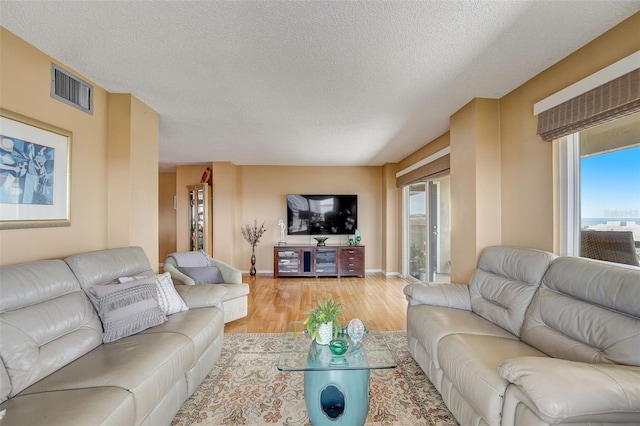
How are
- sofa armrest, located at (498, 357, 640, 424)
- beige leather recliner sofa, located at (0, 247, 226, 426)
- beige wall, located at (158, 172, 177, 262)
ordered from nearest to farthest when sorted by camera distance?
sofa armrest, located at (498, 357, 640, 424) < beige leather recliner sofa, located at (0, 247, 226, 426) < beige wall, located at (158, 172, 177, 262)

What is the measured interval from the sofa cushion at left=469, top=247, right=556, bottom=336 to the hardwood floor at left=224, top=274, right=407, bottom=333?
1.14m

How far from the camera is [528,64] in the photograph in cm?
208

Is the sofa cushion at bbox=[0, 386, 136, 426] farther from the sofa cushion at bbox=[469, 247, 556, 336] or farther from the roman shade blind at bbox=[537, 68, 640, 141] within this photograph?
the roman shade blind at bbox=[537, 68, 640, 141]

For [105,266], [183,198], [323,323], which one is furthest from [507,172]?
[183,198]

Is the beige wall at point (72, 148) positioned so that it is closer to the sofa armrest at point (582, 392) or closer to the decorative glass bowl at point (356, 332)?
the decorative glass bowl at point (356, 332)

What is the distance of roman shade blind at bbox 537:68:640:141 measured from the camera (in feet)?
5.19

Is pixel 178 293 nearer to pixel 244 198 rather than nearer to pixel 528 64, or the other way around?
pixel 528 64

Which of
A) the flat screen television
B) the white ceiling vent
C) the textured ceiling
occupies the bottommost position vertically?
the flat screen television

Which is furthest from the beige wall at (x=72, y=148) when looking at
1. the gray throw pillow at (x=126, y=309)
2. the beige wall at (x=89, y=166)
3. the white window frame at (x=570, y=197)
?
the white window frame at (x=570, y=197)

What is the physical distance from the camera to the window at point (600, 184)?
69.5 inches

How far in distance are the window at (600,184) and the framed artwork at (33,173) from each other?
13.0 feet

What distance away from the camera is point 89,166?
240cm

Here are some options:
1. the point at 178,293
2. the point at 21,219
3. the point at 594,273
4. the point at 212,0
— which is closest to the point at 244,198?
the point at 178,293

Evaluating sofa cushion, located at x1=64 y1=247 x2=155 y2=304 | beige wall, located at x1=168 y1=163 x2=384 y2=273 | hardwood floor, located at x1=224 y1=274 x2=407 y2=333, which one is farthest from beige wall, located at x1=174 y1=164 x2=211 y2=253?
sofa cushion, located at x1=64 y1=247 x2=155 y2=304
